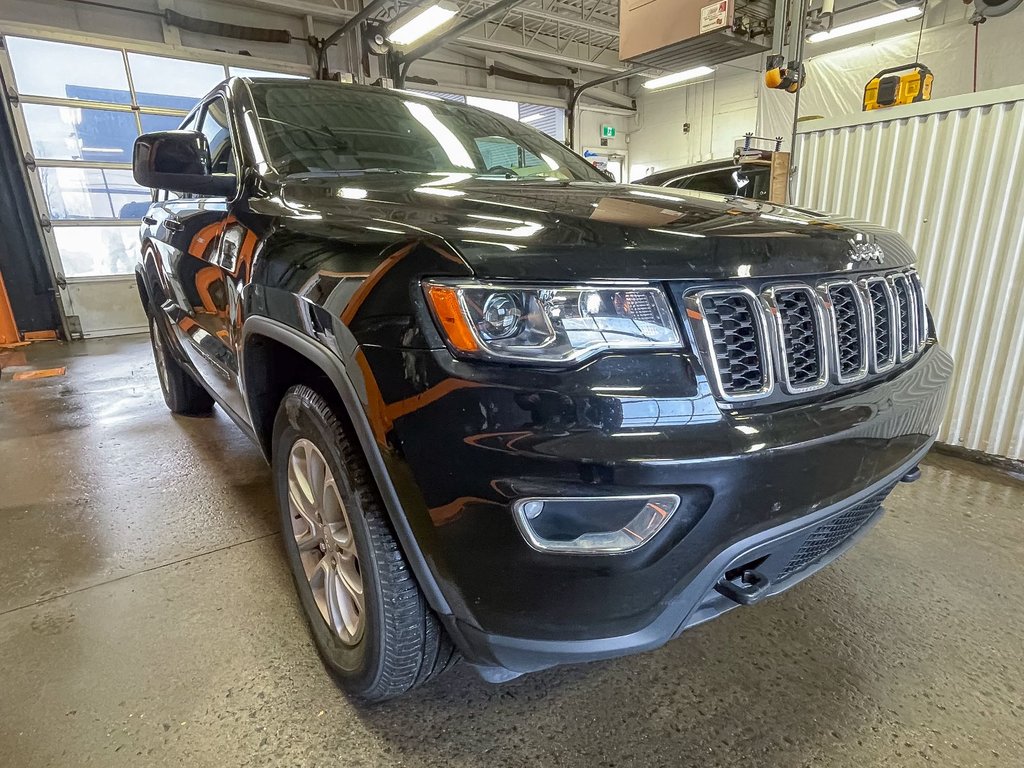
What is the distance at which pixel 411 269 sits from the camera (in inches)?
37.7

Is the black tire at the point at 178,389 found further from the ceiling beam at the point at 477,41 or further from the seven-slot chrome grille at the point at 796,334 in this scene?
the ceiling beam at the point at 477,41

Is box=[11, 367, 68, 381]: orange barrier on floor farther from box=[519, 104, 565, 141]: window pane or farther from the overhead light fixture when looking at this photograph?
box=[519, 104, 565, 141]: window pane

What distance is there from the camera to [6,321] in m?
6.54

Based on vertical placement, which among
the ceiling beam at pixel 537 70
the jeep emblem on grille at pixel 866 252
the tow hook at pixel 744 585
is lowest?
the tow hook at pixel 744 585

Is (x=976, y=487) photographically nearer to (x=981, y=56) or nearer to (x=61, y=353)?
(x=61, y=353)

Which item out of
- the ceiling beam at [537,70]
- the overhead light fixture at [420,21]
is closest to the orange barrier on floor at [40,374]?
the overhead light fixture at [420,21]

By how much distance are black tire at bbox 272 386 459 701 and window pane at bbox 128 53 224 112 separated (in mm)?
7429

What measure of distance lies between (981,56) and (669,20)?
24.4 ft

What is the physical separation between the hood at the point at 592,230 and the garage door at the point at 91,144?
23.1 ft

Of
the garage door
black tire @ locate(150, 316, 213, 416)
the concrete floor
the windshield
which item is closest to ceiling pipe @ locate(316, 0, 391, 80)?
the garage door

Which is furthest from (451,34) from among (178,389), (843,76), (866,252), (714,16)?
(866,252)

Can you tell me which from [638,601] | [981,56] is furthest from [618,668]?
[981,56]

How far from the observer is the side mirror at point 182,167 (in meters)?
1.66

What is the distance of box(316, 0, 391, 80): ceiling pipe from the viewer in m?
7.28
